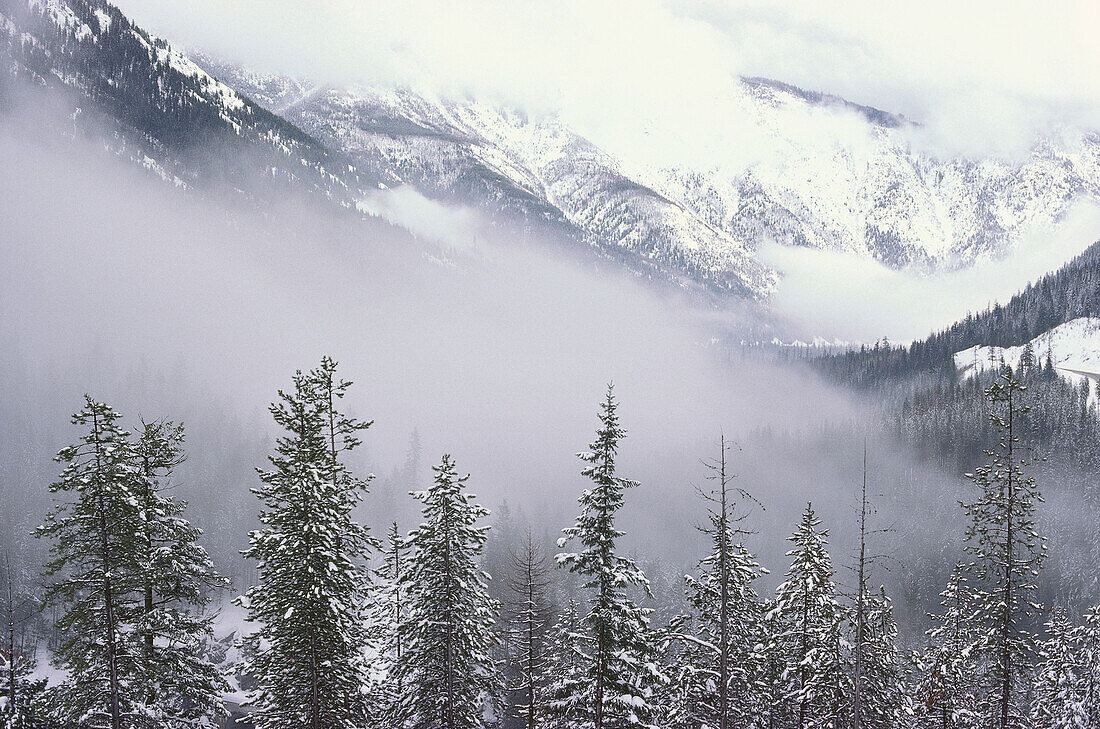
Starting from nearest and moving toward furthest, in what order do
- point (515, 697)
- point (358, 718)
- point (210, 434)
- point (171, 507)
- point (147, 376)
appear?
point (171, 507), point (358, 718), point (515, 697), point (210, 434), point (147, 376)

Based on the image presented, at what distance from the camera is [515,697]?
54594 millimetres

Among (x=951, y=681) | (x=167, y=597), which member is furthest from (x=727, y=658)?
(x=167, y=597)

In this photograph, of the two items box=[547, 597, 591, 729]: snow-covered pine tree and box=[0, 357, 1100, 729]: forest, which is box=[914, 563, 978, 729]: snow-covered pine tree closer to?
box=[0, 357, 1100, 729]: forest

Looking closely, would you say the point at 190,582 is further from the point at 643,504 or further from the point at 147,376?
the point at 643,504

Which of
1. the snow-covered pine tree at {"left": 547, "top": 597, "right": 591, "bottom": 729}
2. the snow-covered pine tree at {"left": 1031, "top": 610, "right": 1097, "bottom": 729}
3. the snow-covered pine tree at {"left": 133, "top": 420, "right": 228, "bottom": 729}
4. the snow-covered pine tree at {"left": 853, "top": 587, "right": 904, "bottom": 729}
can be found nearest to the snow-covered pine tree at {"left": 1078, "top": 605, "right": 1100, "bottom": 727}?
the snow-covered pine tree at {"left": 1031, "top": 610, "right": 1097, "bottom": 729}

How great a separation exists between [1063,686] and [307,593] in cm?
3067

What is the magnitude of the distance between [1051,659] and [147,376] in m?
181

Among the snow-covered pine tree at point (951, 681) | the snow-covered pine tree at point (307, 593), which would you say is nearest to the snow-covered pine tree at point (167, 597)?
the snow-covered pine tree at point (307, 593)

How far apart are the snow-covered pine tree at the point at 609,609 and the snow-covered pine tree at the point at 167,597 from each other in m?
11.2

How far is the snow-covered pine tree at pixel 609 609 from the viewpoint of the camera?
68.5ft

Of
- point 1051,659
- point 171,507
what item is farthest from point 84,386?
point 1051,659

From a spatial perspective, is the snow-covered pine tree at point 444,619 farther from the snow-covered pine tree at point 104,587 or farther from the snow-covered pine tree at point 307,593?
the snow-covered pine tree at point 104,587

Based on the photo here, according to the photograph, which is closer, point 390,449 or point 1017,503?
point 1017,503

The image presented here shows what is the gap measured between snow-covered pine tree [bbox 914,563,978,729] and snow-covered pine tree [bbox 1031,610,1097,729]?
272cm
